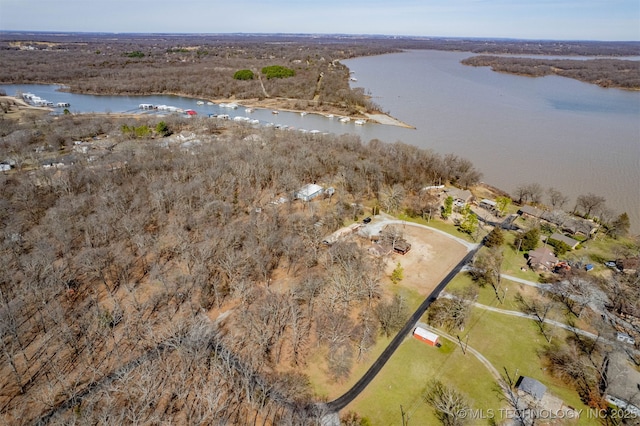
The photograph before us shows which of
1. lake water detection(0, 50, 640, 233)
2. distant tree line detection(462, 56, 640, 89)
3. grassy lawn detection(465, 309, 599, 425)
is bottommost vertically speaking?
grassy lawn detection(465, 309, 599, 425)

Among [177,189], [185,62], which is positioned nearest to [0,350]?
[177,189]

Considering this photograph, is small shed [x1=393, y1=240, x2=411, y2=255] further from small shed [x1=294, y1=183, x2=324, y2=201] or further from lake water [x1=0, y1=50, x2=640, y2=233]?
lake water [x1=0, y1=50, x2=640, y2=233]

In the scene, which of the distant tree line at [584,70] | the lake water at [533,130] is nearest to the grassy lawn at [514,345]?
the lake water at [533,130]

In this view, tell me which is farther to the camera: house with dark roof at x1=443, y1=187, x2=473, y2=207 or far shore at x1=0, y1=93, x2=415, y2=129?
far shore at x1=0, y1=93, x2=415, y2=129

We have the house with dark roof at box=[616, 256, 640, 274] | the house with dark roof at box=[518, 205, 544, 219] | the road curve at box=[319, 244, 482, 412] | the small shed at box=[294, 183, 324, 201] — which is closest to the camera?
the road curve at box=[319, 244, 482, 412]

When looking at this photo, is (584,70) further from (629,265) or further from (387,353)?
(387,353)

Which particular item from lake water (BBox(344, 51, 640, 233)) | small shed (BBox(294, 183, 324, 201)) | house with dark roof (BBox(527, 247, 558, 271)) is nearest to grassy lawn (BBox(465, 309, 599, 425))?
house with dark roof (BBox(527, 247, 558, 271))

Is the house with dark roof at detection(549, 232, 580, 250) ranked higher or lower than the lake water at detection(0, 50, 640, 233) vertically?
lower

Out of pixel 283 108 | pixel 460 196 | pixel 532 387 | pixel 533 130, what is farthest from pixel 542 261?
pixel 283 108
